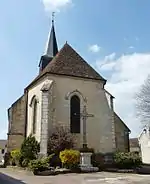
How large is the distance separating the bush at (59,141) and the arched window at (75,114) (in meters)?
1.41

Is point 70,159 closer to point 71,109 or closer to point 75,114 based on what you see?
point 75,114

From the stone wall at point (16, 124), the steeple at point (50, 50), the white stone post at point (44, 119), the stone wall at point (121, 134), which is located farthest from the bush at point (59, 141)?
the steeple at point (50, 50)

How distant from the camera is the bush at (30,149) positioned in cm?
2001

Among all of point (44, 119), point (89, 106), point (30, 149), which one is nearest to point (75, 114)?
point (89, 106)

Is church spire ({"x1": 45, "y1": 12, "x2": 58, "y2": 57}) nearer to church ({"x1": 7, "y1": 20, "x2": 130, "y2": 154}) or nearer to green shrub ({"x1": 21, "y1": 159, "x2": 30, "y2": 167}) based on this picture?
church ({"x1": 7, "y1": 20, "x2": 130, "y2": 154})

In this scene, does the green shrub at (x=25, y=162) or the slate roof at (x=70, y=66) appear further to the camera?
the slate roof at (x=70, y=66)

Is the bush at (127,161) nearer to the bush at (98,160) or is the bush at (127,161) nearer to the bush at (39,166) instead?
the bush at (98,160)

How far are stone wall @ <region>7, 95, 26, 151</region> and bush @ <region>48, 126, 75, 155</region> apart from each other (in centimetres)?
582

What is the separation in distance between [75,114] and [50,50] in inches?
525

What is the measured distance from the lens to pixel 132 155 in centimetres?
1983

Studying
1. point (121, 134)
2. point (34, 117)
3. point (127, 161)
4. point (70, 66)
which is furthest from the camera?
point (121, 134)

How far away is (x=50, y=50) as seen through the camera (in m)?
33.4

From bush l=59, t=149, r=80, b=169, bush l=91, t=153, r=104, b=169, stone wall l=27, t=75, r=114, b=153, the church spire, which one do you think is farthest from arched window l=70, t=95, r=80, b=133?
the church spire

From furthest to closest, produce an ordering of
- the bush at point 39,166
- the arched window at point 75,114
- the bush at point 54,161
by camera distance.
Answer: the arched window at point 75,114 < the bush at point 54,161 < the bush at point 39,166
